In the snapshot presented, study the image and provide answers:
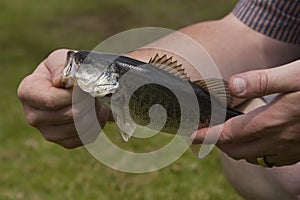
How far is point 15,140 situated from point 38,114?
2.73 m

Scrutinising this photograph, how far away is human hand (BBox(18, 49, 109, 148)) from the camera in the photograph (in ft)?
5.71

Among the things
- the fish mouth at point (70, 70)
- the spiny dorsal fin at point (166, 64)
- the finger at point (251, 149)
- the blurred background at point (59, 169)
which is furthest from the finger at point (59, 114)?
the blurred background at point (59, 169)

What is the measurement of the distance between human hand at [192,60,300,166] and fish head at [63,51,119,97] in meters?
0.29

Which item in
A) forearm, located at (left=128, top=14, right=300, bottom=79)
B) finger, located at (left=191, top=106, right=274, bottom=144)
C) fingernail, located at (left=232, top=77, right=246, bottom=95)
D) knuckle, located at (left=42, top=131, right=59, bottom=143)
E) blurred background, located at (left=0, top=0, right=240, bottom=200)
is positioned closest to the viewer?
fingernail, located at (left=232, top=77, right=246, bottom=95)

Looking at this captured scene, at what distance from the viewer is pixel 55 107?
1.76 meters

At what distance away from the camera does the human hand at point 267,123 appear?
1586 millimetres

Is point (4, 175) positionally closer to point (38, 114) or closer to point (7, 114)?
point (7, 114)

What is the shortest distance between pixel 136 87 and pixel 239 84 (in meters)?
0.26

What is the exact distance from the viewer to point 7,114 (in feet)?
17.3

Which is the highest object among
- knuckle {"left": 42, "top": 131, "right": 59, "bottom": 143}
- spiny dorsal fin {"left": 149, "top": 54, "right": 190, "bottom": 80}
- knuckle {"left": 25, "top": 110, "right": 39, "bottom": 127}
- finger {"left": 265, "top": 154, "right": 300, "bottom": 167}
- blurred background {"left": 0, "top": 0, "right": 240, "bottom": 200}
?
spiny dorsal fin {"left": 149, "top": 54, "right": 190, "bottom": 80}

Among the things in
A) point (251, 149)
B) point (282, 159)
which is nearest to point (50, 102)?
point (251, 149)

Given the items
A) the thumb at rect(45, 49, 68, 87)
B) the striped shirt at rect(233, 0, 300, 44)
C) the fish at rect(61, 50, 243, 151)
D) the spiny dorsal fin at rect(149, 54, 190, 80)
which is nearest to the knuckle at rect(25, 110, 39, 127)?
the thumb at rect(45, 49, 68, 87)

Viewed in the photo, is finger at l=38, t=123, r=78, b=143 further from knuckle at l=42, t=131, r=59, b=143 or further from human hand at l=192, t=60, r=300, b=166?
human hand at l=192, t=60, r=300, b=166

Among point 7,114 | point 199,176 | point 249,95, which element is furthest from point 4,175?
point 249,95
